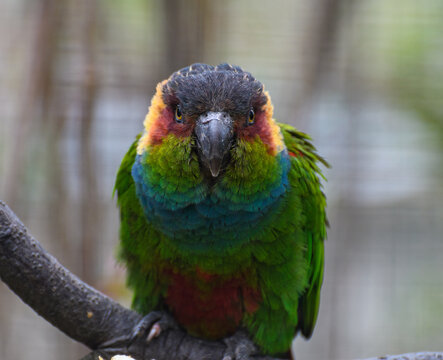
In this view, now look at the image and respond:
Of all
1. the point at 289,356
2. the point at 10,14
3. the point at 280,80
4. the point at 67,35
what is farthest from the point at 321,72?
the point at 10,14

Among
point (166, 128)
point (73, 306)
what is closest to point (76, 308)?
point (73, 306)

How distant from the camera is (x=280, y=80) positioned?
4543mm

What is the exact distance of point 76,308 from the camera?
2.07m

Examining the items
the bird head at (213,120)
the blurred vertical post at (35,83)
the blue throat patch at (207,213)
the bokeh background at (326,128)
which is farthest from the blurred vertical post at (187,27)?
the blue throat patch at (207,213)

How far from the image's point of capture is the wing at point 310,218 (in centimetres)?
249

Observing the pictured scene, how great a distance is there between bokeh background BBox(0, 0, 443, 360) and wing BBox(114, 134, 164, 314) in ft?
2.70

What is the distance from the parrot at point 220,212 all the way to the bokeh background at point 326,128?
40.8 inches

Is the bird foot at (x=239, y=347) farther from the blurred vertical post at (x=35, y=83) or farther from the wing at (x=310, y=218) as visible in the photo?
the blurred vertical post at (x=35, y=83)

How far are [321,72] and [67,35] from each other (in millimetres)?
1792

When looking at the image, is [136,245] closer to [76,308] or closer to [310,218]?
[76,308]

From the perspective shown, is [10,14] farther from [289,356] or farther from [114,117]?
[289,356]

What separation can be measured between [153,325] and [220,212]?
69 centimetres

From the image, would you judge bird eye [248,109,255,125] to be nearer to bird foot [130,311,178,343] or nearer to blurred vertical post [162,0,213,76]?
bird foot [130,311,178,343]

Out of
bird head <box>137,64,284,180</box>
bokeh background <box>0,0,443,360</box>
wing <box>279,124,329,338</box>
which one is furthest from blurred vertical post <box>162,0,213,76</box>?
bird head <box>137,64,284,180</box>
